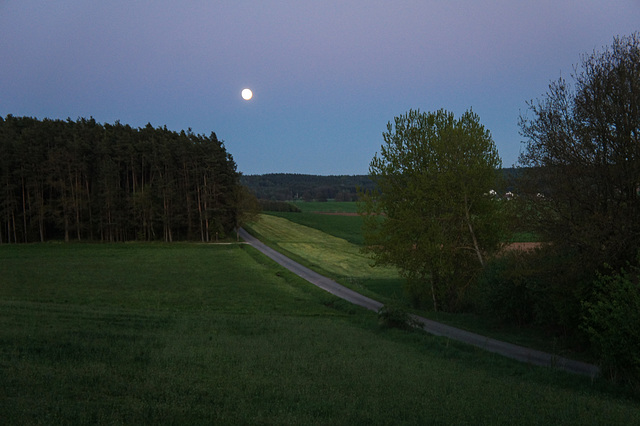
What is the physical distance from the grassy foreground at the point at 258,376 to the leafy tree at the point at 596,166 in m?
5.64

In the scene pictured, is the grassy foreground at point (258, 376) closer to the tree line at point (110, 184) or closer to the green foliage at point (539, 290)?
the green foliage at point (539, 290)

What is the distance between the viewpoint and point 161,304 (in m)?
26.8

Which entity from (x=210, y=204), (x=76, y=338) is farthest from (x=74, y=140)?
(x=76, y=338)

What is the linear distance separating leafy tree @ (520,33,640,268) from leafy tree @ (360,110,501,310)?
9.41m

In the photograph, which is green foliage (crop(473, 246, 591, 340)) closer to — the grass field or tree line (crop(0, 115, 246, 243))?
the grass field

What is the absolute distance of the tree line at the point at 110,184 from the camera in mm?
64938

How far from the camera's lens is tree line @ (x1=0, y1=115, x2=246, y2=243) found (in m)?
64.9

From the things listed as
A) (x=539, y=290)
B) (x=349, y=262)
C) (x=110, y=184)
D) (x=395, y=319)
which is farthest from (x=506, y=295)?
(x=110, y=184)

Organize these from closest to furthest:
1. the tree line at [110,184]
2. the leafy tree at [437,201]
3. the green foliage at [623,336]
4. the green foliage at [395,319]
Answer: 1. the green foliage at [623,336]
2. the green foliage at [395,319]
3. the leafy tree at [437,201]
4. the tree line at [110,184]

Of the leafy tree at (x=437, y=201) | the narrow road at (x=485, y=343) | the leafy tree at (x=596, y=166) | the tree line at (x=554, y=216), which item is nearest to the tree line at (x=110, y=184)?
the narrow road at (x=485, y=343)

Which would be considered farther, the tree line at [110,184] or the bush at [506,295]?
the tree line at [110,184]

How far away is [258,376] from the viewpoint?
33.6 feet

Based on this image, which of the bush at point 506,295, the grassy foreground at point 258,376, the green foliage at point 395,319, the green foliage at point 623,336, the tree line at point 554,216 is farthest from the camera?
the bush at point 506,295

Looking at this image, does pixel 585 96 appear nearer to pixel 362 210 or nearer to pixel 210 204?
pixel 362 210
